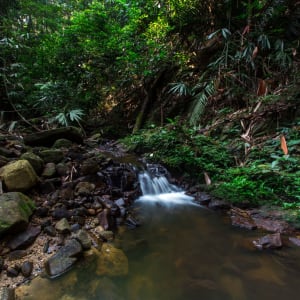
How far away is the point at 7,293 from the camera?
1.94 meters

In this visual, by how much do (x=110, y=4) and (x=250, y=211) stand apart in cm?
931

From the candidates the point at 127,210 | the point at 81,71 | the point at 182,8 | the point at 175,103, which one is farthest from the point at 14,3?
the point at 127,210

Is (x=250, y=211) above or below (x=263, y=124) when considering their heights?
below

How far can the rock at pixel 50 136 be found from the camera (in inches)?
199

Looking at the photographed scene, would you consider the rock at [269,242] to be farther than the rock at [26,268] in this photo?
Yes

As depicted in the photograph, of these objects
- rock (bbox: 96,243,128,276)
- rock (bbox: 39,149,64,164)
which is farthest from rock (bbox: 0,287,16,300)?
rock (bbox: 39,149,64,164)

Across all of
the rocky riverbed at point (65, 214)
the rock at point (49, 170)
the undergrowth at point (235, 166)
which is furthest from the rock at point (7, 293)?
the undergrowth at point (235, 166)

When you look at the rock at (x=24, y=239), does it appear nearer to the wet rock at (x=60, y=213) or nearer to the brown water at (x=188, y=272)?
the wet rock at (x=60, y=213)

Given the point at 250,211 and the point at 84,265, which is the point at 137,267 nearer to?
the point at 84,265

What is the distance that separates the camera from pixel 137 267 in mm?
2467

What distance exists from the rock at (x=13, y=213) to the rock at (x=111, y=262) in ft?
2.88

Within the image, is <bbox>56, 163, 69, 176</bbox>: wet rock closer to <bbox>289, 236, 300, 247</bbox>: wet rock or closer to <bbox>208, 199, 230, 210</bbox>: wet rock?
<bbox>208, 199, 230, 210</bbox>: wet rock

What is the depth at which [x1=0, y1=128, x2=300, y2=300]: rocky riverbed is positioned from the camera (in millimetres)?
2367

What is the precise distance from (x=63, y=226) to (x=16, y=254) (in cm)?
53
